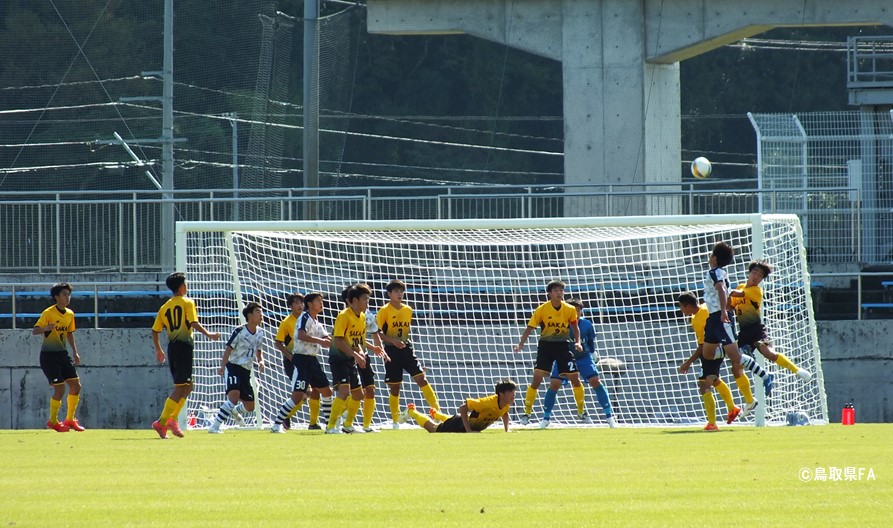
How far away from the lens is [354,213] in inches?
890

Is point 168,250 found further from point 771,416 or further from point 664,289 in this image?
point 771,416

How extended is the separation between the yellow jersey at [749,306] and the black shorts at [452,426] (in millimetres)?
3039

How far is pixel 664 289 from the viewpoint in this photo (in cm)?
1880

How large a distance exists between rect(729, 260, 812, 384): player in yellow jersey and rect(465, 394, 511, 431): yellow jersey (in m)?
2.54

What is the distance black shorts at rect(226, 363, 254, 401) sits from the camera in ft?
49.6

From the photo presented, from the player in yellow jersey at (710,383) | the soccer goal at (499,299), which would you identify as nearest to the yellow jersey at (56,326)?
the soccer goal at (499,299)

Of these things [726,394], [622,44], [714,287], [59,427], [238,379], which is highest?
[622,44]

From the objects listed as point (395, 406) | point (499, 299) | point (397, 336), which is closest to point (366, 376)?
point (397, 336)

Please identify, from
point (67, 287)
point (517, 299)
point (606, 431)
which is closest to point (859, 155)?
point (517, 299)

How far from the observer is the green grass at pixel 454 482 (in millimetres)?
7113

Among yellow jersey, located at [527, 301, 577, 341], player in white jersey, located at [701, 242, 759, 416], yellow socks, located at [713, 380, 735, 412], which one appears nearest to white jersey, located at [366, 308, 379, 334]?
yellow jersey, located at [527, 301, 577, 341]

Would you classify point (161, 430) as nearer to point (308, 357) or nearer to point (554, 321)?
point (308, 357)

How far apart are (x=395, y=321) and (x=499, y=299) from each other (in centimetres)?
402

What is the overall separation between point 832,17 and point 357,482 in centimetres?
1615
